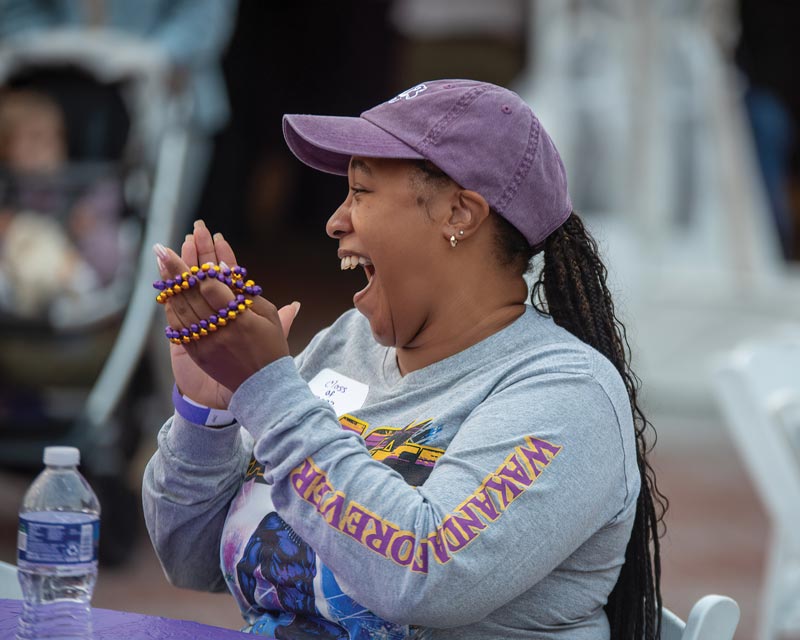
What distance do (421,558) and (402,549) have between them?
0.03 metres

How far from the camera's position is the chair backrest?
3178 mm

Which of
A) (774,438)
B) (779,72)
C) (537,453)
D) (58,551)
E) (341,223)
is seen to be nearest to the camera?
(58,551)

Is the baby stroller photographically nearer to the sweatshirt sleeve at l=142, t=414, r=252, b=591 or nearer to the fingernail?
the sweatshirt sleeve at l=142, t=414, r=252, b=591

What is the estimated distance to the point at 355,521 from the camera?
67.3 inches

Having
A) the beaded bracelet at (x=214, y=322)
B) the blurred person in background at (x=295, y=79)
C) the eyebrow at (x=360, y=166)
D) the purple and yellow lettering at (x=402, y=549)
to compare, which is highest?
the eyebrow at (x=360, y=166)

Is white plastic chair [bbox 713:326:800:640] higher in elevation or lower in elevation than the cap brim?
lower

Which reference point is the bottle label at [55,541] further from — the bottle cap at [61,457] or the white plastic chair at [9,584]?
the white plastic chair at [9,584]

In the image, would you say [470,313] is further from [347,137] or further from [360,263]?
[347,137]

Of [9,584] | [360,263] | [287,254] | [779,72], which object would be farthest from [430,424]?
[779,72]

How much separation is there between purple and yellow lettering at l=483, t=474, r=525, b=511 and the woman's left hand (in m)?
0.32

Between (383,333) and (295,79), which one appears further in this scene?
(295,79)

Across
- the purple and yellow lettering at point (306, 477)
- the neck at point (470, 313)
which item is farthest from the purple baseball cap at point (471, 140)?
the purple and yellow lettering at point (306, 477)

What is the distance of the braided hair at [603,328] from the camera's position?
2020 mm

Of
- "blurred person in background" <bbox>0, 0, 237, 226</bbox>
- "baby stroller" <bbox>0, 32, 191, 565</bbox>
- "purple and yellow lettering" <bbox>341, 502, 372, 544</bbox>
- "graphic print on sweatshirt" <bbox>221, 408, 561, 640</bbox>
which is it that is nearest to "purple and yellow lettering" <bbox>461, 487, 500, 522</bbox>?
"graphic print on sweatshirt" <bbox>221, 408, 561, 640</bbox>
